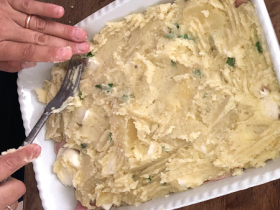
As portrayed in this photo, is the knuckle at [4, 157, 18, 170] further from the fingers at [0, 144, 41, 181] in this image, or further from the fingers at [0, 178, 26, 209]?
the fingers at [0, 178, 26, 209]

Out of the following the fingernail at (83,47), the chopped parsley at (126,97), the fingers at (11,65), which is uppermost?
the fingernail at (83,47)

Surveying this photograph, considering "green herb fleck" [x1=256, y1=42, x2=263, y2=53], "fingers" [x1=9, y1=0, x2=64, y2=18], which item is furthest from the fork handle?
"green herb fleck" [x1=256, y1=42, x2=263, y2=53]

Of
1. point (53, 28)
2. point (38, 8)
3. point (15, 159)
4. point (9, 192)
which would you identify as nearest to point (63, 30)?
point (53, 28)

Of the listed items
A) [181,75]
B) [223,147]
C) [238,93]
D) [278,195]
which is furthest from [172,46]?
[278,195]

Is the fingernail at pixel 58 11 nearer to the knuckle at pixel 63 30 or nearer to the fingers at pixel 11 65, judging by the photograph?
the knuckle at pixel 63 30

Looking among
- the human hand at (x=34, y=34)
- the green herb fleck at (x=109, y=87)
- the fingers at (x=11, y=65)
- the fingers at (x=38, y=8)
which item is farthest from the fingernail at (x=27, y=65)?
the green herb fleck at (x=109, y=87)

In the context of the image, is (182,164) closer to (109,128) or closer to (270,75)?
(109,128)
